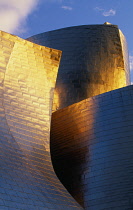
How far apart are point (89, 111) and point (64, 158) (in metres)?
2.08

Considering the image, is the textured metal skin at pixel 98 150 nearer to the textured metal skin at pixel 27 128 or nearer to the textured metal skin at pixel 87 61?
the textured metal skin at pixel 27 128

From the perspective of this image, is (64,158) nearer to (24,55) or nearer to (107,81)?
(24,55)

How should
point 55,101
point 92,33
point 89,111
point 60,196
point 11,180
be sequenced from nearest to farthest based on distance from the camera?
point 11,180
point 60,196
point 89,111
point 55,101
point 92,33

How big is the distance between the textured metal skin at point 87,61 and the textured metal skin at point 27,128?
3.61 metres

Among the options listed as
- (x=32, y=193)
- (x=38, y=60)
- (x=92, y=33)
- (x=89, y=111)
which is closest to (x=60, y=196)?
(x=32, y=193)

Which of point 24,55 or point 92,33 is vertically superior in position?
point 92,33

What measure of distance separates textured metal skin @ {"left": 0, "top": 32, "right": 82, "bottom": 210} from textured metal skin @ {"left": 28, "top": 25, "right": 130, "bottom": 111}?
3.61m

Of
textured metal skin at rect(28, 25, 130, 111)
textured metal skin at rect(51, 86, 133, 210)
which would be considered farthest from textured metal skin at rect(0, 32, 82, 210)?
textured metal skin at rect(28, 25, 130, 111)

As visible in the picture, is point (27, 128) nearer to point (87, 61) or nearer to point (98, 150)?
point (98, 150)

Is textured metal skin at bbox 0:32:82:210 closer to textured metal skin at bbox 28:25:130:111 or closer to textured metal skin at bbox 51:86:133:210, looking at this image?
textured metal skin at bbox 51:86:133:210

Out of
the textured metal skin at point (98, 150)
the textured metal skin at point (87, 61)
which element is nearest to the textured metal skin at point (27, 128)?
the textured metal skin at point (98, 150)

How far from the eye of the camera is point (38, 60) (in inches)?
642

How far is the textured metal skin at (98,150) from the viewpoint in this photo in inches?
541

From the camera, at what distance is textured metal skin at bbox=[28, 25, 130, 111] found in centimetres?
1998
